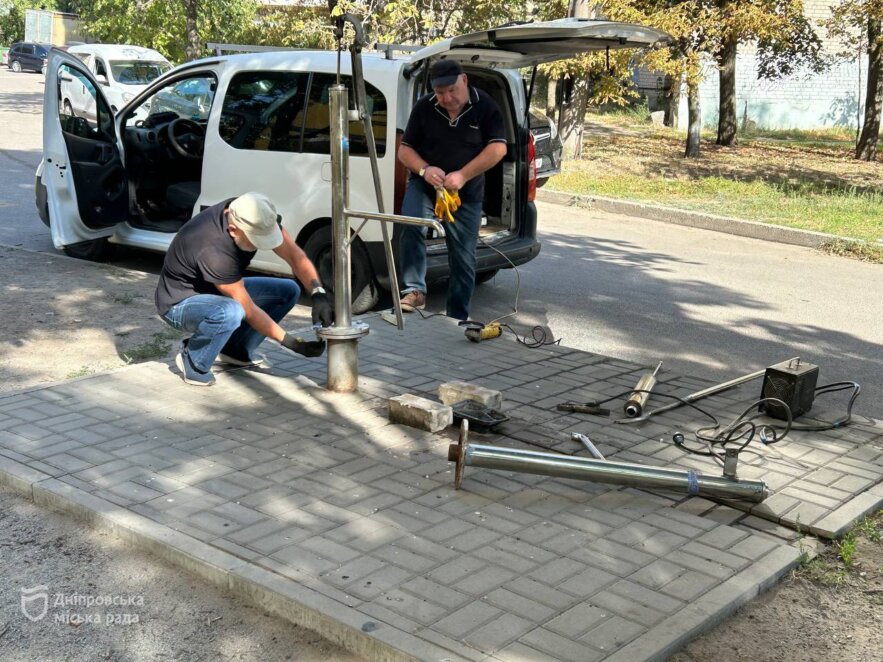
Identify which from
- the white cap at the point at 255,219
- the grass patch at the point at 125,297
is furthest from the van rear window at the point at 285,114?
the white cap at the point at 255,219

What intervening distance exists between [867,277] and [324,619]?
827 cm

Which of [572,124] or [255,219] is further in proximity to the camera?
[572,124]

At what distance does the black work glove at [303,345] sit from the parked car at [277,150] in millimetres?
1941

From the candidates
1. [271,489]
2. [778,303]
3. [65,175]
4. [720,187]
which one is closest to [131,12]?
[720,187]

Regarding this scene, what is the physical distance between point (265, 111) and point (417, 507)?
181 inches

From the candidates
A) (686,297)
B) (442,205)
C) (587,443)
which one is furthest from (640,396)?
(686,297)

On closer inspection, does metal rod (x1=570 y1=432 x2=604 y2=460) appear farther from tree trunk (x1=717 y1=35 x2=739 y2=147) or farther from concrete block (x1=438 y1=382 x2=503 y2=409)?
tree trunk (x1=717 y1=35 x2=739 y2=147)

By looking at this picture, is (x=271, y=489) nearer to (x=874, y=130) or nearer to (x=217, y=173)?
(x=217, y=173)

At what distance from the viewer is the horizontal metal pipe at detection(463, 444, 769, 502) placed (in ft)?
14.0

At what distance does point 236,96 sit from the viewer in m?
8.02

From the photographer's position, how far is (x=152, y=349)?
6.58m

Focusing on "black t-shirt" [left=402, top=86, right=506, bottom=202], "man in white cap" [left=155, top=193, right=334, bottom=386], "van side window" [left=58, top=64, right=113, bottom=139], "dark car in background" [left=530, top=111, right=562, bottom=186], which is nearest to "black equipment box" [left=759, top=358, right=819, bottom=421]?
"man in white cap" [left=155, top=193, right=334, bottom=386]

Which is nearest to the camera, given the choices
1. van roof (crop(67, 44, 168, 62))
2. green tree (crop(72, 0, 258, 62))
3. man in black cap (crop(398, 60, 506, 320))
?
man in black cap (crop(398, 60, 506, 320))

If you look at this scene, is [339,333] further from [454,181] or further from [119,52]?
[119,52]
